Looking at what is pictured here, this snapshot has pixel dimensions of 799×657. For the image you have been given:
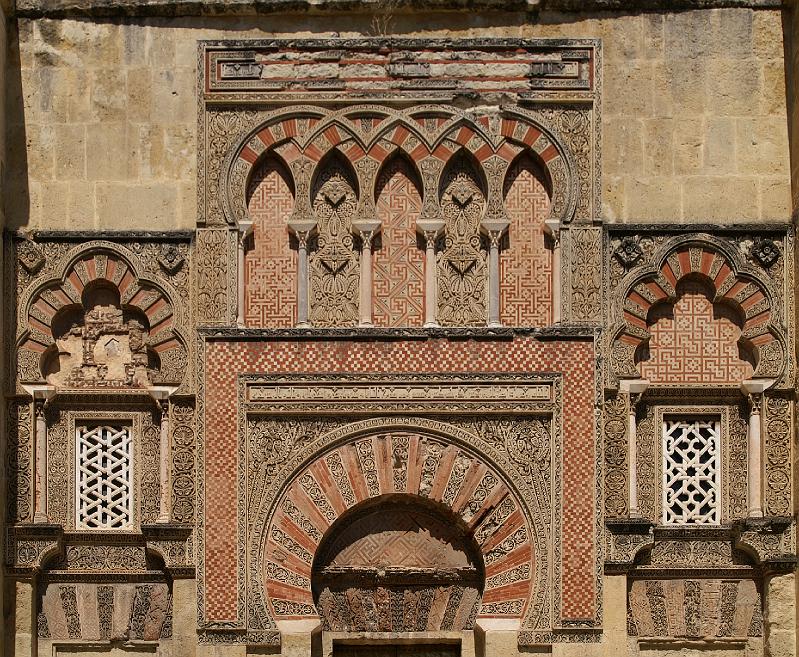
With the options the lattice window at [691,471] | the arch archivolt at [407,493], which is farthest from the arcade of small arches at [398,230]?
the lattice window at [691,471]

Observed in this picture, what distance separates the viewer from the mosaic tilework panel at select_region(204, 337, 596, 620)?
1106 cm

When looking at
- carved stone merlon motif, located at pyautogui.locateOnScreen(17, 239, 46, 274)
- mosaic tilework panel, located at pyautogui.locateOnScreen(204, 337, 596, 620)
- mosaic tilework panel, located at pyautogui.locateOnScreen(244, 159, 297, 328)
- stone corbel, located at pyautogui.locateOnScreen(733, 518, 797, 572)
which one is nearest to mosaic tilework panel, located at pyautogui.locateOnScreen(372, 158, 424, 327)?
mosaic tilework panel, located at pyautogui.locateOnScreen(204, 337, 596, 620)

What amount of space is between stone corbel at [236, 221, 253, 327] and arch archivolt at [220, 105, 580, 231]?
7cm

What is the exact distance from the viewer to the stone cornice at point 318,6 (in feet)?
37.4

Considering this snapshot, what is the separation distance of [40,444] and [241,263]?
1.74m

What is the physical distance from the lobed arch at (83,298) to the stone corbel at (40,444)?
0.31 feet

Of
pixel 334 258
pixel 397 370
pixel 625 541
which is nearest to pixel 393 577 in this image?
pixel 397 370

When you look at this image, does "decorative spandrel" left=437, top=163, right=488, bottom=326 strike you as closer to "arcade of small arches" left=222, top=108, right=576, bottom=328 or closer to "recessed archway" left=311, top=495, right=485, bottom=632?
"arcade of small arches" left=222, top=108, right=576, bottom=328

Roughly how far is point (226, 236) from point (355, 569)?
230 cm

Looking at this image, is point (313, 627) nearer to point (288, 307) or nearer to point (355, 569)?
point (355, 569)

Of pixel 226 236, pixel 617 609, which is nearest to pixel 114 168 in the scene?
pixel 226 236

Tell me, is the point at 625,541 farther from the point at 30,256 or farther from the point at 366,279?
the point at 30,256

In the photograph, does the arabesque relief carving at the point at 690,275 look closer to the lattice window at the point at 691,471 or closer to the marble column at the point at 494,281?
the lattice window at the point at 691,471

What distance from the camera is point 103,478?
11.3 m
